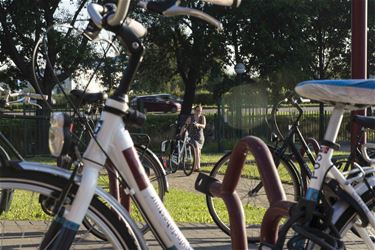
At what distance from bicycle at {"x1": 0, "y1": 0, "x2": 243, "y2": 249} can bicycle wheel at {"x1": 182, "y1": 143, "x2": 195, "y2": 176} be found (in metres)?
10.2

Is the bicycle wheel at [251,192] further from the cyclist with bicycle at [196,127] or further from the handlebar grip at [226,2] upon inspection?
the cyclist with bicycle at [196,127]

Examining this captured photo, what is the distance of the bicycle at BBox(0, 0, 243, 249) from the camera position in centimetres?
196

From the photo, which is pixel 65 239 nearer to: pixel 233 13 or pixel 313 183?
pixel 313 183

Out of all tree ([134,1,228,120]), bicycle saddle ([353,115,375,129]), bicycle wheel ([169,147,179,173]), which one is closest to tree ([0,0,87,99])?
tree ([134,1,228,120])

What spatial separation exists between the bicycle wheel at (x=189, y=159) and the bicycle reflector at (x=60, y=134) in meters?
10.3

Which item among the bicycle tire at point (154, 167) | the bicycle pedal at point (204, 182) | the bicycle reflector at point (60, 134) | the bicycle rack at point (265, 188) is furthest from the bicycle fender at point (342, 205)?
the bicycle tire at point (154, 167)

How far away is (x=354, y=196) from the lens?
247 centimetres

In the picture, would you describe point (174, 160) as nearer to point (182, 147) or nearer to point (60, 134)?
point (182, 147)

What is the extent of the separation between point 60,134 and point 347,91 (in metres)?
1.33

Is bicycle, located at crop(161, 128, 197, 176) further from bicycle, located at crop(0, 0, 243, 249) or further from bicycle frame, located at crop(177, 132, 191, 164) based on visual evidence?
bicycle, located at crop(0, 0, 243, 249)

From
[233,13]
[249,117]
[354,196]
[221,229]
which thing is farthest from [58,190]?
[233,13]

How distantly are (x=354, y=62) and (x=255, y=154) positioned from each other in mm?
3306

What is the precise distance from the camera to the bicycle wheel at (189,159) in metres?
12.5

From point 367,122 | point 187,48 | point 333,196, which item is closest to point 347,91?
point 367,122
